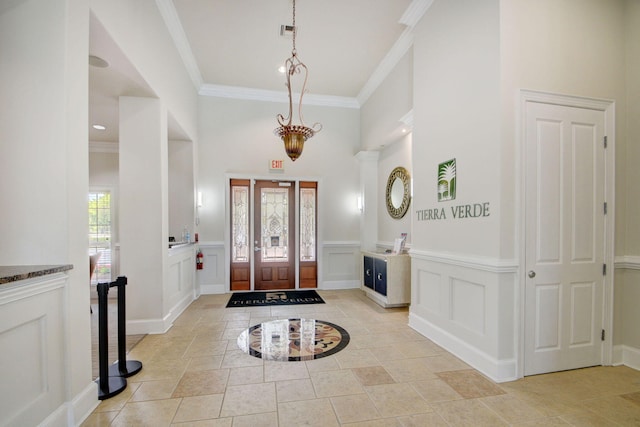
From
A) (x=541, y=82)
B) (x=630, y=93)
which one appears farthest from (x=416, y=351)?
(x=630, y=93)

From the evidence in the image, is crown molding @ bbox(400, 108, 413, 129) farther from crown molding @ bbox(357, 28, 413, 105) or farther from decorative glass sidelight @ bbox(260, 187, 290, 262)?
decorative glass sidelight @ bbox(260, 187, 290, 262)

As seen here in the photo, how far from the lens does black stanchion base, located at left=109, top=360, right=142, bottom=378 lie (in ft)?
8.59

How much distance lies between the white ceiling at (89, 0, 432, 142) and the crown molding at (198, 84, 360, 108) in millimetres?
42

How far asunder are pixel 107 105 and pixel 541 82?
210 inches

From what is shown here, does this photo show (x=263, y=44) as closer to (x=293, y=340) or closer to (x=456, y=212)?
(x=456, y=212)

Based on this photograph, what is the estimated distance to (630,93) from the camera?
289cm

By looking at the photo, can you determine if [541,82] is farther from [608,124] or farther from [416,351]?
[416,351]

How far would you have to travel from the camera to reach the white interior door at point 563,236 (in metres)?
2.64

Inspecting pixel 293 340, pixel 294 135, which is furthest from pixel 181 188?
pixel 293 340

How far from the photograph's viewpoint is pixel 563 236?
8.91ft

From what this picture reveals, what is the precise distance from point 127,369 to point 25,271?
5.02 feet

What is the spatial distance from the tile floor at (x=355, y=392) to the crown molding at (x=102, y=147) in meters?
Result: 4.85

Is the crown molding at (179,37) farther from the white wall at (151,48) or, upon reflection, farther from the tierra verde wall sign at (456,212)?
the tierra verde wall sign at (456,212)

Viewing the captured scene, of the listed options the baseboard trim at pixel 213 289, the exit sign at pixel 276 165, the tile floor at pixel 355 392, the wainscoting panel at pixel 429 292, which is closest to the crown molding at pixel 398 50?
the exit sign at pixel 276 165
